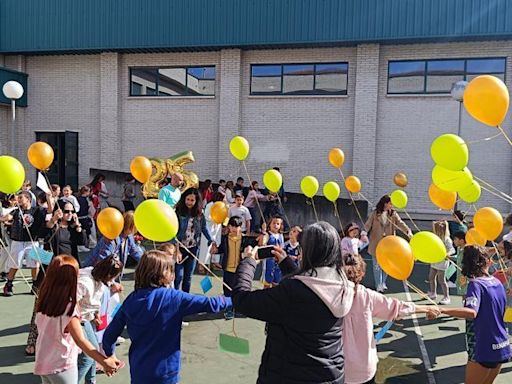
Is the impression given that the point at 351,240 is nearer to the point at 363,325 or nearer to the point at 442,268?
the point at 442,268

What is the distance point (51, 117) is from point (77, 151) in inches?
63.1

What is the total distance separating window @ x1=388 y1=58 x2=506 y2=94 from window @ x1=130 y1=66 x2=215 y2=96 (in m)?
5.85

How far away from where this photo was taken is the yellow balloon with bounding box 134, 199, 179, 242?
11.3ft

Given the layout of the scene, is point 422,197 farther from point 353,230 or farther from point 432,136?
point 353,230

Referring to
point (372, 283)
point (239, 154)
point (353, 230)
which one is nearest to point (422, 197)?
point (372, 283)

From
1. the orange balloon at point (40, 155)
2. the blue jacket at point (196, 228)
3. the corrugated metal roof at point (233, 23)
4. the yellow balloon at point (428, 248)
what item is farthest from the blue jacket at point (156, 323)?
the corrugated metal roof at point (233, 23)

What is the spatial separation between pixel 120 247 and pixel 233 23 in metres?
11.2

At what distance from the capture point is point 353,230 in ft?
24.3

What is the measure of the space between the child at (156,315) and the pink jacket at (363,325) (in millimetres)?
787

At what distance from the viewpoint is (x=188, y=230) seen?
21.3ft

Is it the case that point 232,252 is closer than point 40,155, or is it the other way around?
point 40,155

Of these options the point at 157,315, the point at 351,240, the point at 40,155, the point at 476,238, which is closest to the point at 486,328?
the point at 476,238

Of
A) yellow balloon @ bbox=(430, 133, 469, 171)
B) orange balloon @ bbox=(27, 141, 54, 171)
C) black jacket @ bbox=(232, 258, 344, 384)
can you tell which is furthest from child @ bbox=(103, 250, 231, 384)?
orange balloon @ bbox=(27, 141, 54, 171)

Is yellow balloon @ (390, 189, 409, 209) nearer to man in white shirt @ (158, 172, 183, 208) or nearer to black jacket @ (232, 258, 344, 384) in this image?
man in white shirt @ (158, 172, 183, 208)
